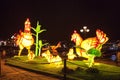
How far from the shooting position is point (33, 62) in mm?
21312

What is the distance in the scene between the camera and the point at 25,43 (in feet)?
77.8

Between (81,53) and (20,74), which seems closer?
(20,74)

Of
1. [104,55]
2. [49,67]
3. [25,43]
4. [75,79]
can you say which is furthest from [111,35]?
[75,79]

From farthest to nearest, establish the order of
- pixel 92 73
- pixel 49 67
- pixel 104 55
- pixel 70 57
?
pixel 104 55 → pixel 70 57 → pixel 49 67 → pixel 92 73

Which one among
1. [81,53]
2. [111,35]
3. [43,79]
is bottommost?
[43,79]

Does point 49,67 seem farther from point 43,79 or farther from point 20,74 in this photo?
point 43,79

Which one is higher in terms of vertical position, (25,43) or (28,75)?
(25,43)

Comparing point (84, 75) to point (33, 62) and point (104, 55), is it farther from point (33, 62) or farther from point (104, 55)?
point (104, 55)

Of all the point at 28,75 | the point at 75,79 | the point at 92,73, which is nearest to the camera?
the point at 75,79

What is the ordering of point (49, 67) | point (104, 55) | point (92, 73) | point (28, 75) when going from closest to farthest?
1. point (92, 73)
2. point (28, 75)
3. point (49, 67)
4. point (104, 55)

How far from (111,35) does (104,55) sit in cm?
3212

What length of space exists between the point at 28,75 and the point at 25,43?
7.17 m

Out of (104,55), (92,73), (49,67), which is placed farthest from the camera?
(104,55)

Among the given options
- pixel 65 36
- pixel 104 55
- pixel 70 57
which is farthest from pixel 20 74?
pixel 65 36
